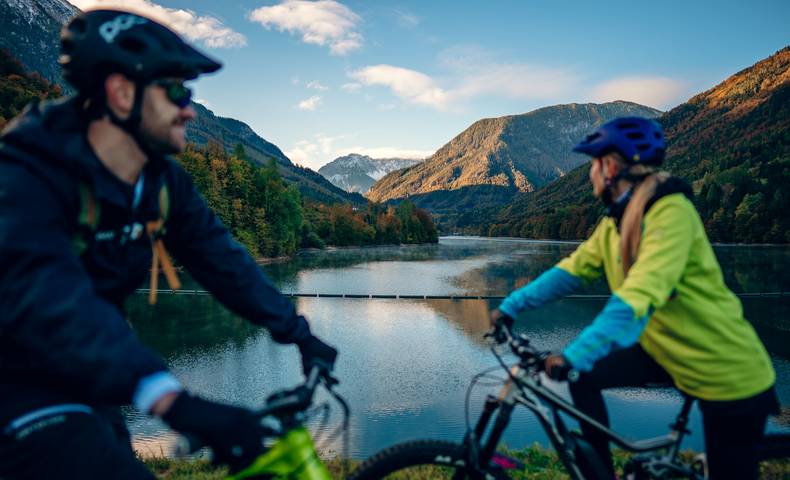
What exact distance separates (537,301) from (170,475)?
14.9ft

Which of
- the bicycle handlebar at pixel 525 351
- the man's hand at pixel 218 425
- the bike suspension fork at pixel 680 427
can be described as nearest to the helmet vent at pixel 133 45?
the man's hand at pixel 218 425

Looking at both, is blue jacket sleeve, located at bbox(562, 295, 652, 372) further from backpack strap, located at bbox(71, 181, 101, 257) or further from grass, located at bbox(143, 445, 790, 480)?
backpack strap, located at bbox(71, 181, 101, 257)

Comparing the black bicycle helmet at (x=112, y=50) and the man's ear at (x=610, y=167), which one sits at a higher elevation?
Result: the black bicycle helmet at (x=112, y=50)

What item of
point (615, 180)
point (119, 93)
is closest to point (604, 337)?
point (615, 180)

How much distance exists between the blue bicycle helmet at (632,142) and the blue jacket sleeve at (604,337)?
104cm

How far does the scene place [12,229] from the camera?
4.38 ft

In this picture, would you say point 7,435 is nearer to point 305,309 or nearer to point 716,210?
point 305,309

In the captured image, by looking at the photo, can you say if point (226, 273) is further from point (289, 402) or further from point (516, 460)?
point (516, 460)

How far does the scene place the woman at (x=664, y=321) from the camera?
2.43 metres

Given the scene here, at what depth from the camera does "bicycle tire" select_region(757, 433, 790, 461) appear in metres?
2.98

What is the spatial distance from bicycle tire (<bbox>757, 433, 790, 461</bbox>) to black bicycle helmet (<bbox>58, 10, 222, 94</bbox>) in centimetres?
407

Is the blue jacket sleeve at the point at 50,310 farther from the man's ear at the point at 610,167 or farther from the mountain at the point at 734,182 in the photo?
the mountain at the point at 734,182

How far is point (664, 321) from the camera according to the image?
107 inches

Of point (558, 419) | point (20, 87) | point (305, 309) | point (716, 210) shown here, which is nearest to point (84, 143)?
point (558, 419)
